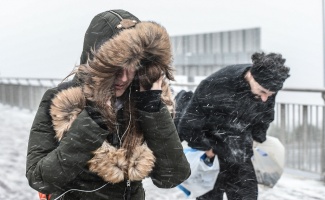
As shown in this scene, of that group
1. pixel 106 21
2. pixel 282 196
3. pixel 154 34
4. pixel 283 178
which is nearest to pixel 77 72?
pixel 106 21

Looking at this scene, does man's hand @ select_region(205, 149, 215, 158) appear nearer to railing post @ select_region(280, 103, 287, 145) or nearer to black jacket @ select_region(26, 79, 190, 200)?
black jacket @ select_region(26, 79, 190, 200)

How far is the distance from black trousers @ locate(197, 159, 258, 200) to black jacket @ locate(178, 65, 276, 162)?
11 centimetres

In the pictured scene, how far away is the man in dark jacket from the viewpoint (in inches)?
134

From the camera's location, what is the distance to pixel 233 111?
3422 mm

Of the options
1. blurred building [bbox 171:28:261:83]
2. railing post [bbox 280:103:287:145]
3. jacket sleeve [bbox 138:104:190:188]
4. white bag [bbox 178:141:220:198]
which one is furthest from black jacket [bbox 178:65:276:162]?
blurred building [bbox 171:28:261:83]

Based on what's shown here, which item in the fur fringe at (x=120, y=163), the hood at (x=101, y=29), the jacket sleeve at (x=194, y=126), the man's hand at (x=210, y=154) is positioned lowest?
the man's hand at (x=210, y=154)

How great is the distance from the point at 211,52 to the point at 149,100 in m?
16.6

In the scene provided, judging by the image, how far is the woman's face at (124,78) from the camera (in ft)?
5.74

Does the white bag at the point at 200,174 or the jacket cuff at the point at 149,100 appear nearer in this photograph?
the jacket cuff at the point at 149,100

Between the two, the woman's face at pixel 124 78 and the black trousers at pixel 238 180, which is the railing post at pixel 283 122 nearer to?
the black trousers at pixel 238 180

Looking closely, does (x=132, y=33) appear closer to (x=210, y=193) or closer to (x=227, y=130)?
(x=227, y=130)

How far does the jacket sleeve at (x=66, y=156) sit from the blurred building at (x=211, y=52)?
14924mm

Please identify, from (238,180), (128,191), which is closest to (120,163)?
(128,191)

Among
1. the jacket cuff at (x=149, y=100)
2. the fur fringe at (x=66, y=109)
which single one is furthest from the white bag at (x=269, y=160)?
the fur fringe at (x=66, y=109)
